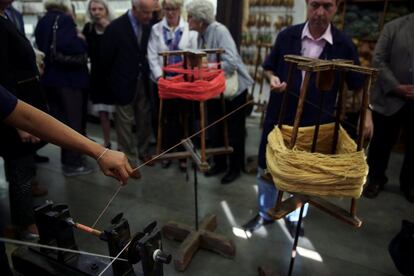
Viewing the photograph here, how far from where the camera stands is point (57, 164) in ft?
11.1

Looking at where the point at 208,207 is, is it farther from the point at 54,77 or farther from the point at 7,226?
the point at 54,77

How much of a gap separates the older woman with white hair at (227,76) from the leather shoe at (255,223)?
2.29 feet

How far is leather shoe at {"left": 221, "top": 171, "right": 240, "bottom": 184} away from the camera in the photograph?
9.84 ft

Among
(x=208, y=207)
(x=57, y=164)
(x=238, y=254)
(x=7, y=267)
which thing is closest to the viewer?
(x=7, y=267)

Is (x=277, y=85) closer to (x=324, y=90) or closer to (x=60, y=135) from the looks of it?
(x=324, y=90)

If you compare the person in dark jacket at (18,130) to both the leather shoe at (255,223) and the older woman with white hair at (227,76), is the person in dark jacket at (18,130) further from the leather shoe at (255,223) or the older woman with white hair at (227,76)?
the leather shoe at (255,223)

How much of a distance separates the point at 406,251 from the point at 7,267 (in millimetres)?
1792

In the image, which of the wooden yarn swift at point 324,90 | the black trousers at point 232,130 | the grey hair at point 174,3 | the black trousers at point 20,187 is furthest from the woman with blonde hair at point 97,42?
the wooden yarn swift at point 324,90

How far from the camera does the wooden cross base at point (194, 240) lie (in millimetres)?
1926

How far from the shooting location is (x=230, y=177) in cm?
302

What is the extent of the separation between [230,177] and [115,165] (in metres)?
2.10

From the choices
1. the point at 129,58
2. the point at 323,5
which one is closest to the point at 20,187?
the point at 129,58

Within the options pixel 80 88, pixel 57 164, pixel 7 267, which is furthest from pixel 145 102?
pixel 7 267

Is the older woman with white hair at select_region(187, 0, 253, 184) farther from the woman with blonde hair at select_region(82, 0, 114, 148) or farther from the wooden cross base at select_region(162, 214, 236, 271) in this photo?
the woman with blonde hair at select_region(82, 0, 114, 148)
